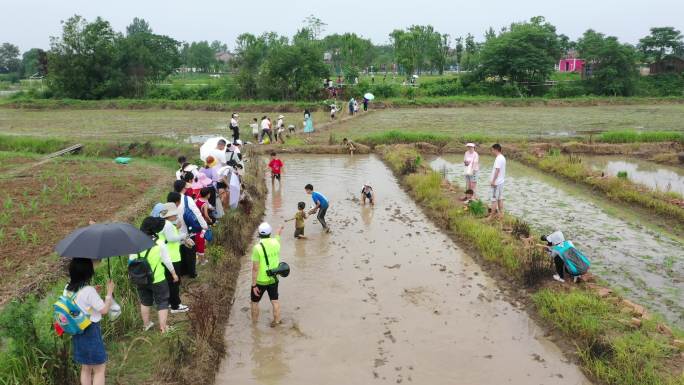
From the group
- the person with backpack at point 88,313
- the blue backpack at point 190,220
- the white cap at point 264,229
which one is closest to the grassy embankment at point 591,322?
the white cap at point 264,229

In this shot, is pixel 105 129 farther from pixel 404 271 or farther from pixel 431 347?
pixel 431 347

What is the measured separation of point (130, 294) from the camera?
21.6 ft

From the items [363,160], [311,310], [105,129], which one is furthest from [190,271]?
[105,129]

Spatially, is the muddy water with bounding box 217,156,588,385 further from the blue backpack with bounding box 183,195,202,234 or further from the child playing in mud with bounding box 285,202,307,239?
the blue backpack with bounding box 183,195,202,234

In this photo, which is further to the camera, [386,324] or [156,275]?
[386,324]

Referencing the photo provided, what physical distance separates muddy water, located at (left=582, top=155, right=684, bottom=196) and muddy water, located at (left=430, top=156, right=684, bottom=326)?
2.74 metres

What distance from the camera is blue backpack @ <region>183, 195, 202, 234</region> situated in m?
7.13

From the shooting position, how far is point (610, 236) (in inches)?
402

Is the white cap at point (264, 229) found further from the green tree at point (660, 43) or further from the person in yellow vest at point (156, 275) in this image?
the green tree at point (660, 43)

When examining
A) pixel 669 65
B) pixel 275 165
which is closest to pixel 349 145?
pixel 275 165

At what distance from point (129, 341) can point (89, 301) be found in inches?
70.7

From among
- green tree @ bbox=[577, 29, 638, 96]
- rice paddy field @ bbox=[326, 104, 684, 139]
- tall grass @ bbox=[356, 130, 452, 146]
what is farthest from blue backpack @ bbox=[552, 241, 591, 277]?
green tree @ bbox=[577, 29, 638, 96]

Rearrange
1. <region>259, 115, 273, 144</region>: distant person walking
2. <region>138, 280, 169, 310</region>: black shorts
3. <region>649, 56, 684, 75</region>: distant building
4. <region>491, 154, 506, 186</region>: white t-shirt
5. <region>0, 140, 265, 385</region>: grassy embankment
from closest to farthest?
<region>0, 140, 265, 385</region>: grassy embankment
<region>138, 280, 169, 310</region>: black shorts
<region>491, 154, 506, 186</region>: white t-shirt
<region>259, 115, 273, 144</region>: distant person walking
<region>649, 56, 684, 75</region>: distant building

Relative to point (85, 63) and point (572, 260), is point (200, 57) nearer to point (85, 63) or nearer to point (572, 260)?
point (85, 63)
